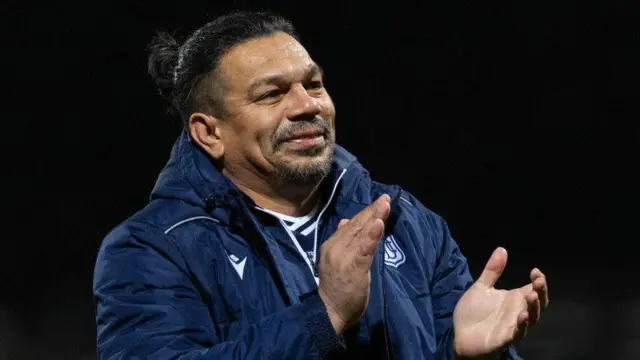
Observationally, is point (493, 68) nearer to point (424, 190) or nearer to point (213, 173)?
point (424, 190)

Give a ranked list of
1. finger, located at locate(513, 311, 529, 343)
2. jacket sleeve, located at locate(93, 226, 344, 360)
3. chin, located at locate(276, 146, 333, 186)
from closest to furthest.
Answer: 1. jacket sleeve, located at locate(93, 226, 344, 360)
2. finger, located at locate(513, 311, 529, 343)
3. chin, located at locate(276, 146, 333, 186)

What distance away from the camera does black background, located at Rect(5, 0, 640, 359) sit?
349 centimetres

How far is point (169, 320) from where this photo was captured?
1815 millimetres

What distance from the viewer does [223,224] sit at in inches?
76.9

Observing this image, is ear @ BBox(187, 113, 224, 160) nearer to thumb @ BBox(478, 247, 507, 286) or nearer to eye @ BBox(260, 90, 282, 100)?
eye @ BBox(260, 90, 282, 100)

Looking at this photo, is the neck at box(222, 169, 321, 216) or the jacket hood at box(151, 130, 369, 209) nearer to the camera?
the jacket hood at box(151, 130, 369, 209)

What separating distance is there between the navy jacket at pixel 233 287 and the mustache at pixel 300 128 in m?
0.11

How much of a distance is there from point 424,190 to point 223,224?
169 centimetres

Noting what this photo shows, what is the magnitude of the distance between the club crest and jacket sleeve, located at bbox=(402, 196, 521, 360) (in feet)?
0.31

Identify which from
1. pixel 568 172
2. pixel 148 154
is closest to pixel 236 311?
pixel 148 154

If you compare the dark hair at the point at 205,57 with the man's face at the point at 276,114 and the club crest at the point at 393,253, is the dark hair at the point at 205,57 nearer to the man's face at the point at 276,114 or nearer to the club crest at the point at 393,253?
the man's face at the point at 276,114

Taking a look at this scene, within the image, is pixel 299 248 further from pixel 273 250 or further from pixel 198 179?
pixel 198 179

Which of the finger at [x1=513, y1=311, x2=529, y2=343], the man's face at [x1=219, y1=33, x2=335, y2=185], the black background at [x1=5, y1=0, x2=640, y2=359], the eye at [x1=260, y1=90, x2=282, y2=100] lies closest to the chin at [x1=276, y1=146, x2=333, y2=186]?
the man's face at [x1=219, y1=33, x2=335, y2=185]

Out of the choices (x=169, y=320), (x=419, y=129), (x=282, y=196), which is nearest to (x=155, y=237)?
(x=169, y=320)
